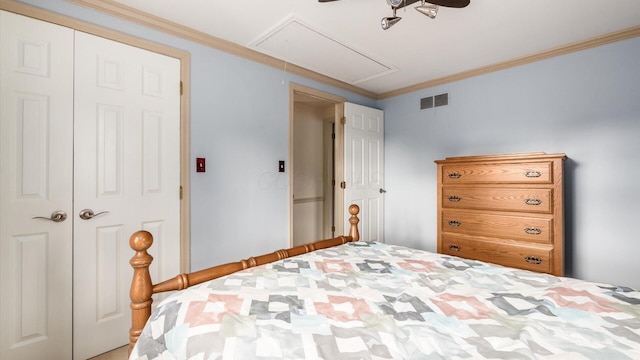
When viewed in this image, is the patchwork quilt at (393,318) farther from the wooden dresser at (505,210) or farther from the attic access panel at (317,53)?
the attic access panel at (317,53)

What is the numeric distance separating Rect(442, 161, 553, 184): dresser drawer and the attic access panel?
4.32 feet

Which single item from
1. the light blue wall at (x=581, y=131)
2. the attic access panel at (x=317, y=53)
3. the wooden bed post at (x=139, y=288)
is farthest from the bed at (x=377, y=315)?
the attic access panel at (x=317, y=53)

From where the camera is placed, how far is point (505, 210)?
2.55 metres

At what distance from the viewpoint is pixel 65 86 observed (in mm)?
1811

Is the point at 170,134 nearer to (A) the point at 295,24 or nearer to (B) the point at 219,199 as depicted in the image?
(B) the point at 219,199

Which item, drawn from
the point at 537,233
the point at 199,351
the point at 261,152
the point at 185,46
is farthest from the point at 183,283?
the point at 537,233

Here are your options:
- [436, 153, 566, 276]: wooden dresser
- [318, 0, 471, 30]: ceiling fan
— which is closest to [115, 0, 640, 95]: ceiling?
[318, 0, 471, 30]: ceiling fan

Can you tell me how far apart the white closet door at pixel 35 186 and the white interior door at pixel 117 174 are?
0.06m

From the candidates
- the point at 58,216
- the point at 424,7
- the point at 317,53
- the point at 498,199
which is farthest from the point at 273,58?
the point at 498,199

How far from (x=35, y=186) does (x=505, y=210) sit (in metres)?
3.49

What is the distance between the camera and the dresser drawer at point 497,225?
2371mm

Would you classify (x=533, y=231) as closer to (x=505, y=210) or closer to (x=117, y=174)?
(x=505, y=210)

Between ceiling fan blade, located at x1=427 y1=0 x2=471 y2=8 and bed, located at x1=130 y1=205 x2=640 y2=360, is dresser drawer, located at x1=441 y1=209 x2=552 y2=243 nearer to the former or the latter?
bed, located at x1=130 y1=205 x2=640 y2=360

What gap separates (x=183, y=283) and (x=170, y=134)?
140 centimetres
